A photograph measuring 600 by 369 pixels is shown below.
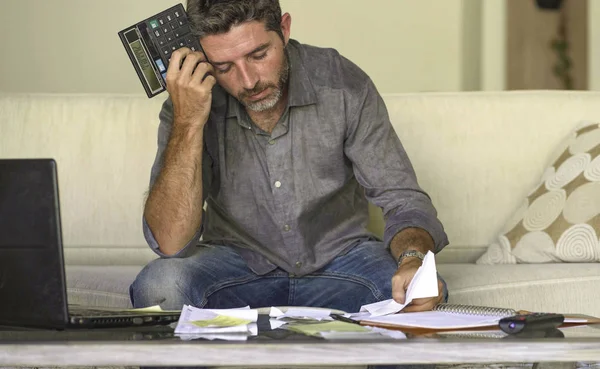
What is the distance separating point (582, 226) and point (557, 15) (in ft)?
8.69

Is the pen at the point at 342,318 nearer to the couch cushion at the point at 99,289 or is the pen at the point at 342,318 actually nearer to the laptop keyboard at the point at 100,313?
the laptop keyboard at the point at 100,313

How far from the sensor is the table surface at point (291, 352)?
38.7 inches

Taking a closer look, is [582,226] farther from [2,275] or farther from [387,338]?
[2,275]

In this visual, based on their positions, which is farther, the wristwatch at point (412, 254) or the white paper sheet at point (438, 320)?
the wristwatch at point (412, 254)

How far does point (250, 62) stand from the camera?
177 centimetres

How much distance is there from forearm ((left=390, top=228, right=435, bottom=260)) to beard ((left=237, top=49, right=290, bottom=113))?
14.9 inches

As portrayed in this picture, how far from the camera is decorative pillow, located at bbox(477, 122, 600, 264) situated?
208cm

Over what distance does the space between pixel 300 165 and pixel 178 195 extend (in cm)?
27

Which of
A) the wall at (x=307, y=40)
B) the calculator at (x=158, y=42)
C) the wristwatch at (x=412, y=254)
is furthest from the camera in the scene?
the wall at (x=307, y=40)

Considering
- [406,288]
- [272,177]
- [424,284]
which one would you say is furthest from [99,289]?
[424,284]

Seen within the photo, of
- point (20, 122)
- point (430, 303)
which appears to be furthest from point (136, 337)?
point (20, 122)

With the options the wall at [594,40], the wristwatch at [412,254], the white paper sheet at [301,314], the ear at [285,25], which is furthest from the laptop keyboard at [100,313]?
the wall at [594,40]

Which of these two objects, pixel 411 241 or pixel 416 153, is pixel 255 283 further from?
pixel 416 153

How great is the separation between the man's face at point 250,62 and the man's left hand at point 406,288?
475mm
